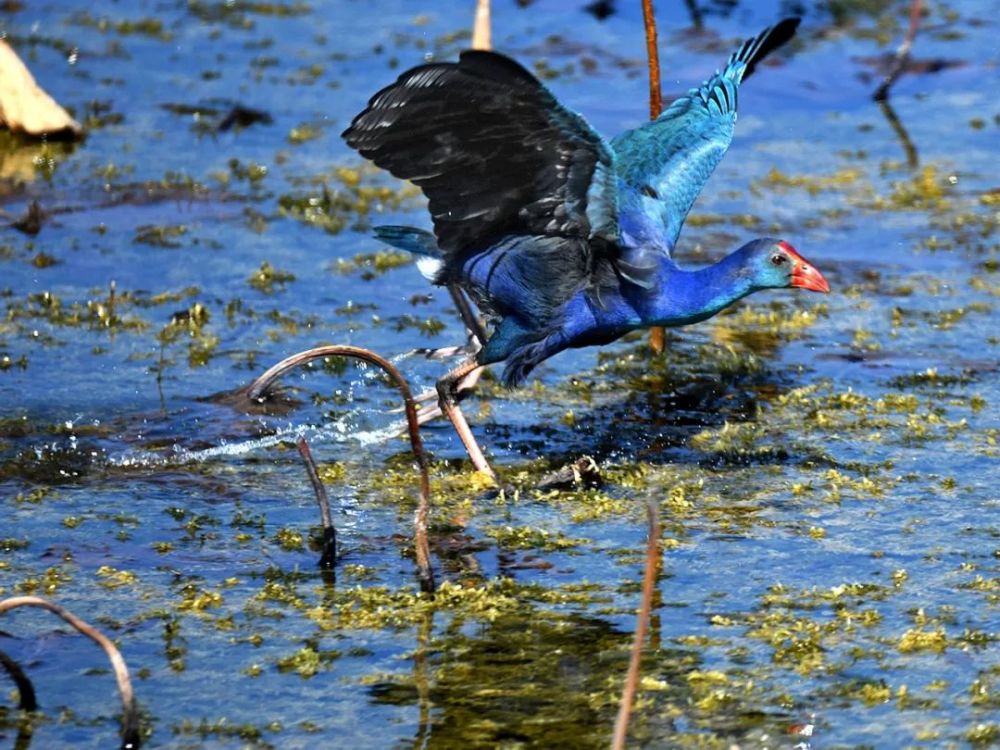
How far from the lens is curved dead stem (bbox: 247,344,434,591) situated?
430 cm

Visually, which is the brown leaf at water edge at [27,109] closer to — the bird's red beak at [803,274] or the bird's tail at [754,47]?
the bird's tail at [754,47]

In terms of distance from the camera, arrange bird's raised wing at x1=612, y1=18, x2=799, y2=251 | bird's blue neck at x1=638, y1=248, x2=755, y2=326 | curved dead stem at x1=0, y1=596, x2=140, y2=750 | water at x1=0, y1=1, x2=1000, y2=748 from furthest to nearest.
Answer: bird's raised wing at x1=612, y1=18, x2=799, y2=251, bird's blue neck at x1=638, y1=248, x2=755, y2=326, water at x1=0, y1=1, x2=1000, y2=748, curved dead stem at x1=0, y1=596, x2=140, y2=750

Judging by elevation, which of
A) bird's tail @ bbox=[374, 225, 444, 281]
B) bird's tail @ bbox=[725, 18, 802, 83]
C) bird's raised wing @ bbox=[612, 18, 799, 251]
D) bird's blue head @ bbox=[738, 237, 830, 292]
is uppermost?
bird's tail @ bbox=[725, 18, 802, 83]

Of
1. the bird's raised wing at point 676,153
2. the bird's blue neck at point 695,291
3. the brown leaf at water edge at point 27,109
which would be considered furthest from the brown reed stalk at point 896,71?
the bird's blue neck at point 695,291

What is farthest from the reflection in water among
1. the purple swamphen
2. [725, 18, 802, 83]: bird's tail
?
[725, 18, 802, 83]: bird's tail

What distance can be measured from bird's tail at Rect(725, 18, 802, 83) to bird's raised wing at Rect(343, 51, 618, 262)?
132 centimetres

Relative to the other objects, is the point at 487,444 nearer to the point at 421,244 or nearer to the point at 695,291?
the point at 421,244

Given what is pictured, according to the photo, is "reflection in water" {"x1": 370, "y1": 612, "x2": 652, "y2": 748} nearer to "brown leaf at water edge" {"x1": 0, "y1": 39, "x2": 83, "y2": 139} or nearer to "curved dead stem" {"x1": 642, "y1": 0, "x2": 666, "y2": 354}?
"curved dead stem" {"x1": 642, "y1": 0, "x2": 666, "y2": 354}

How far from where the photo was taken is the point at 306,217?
834cm

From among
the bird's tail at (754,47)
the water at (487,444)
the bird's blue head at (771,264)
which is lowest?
the water at (487,444)

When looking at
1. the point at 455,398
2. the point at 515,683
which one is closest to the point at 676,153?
the point at 455,398

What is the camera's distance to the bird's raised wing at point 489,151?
490 cm

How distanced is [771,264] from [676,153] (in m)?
0.64

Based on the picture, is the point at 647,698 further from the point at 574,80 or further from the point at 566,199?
the point at 574,80
